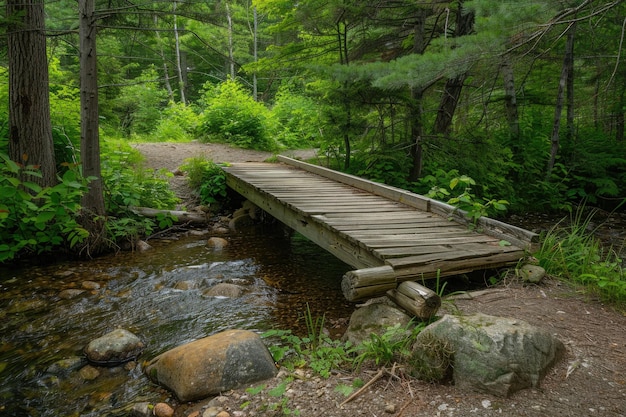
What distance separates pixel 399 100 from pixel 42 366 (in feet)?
23.7

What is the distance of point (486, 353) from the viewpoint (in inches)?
102

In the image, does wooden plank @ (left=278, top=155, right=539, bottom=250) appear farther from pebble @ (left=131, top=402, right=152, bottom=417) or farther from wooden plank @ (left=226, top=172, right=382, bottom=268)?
pebble @ (left=131, top=402, right=152, bottom=417)

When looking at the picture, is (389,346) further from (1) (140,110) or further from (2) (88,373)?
(1) (140,110)

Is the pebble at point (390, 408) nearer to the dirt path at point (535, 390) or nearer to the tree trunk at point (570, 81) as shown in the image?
the dirt path at point (535, 390)

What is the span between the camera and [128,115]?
19.5 metres

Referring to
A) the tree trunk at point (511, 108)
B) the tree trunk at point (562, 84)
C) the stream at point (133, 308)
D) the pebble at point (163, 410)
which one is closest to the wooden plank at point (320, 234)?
the stream at point (133, 308)

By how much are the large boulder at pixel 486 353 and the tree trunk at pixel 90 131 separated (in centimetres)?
515

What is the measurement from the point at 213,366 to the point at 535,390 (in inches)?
88.0

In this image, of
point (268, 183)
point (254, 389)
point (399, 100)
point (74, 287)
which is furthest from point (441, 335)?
point (399, 100)

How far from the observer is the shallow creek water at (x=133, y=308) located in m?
3.29

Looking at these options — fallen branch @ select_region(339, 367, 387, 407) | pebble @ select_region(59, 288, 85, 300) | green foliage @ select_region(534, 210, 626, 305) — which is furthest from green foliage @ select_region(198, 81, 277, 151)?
fallen branch @ select_region(339, 367, 387, 407)

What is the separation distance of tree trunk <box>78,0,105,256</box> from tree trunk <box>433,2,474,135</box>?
6.69 meters

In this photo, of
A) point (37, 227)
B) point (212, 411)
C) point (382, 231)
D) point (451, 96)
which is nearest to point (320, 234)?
point (382, 231)

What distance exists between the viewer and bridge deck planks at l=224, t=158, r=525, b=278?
396 centimetres
